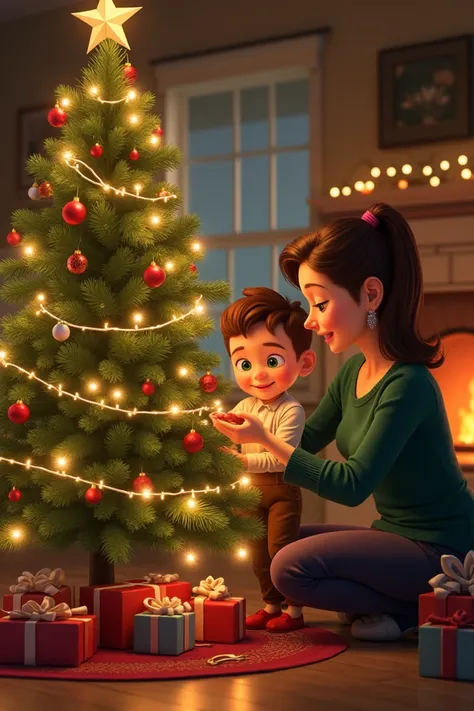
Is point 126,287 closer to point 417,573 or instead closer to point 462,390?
point 417,573

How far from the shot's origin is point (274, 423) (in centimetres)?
302

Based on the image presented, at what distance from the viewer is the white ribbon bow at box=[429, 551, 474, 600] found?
7.95 feet

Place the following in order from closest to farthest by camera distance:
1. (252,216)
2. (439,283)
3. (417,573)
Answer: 1. (417,573)
2. (439,283)
3. (252,216)

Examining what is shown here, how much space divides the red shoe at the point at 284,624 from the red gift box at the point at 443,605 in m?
0.51

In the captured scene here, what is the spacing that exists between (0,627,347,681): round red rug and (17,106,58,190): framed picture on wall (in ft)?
14.2

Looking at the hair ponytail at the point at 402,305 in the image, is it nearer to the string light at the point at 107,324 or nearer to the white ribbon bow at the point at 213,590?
the string light at the point at 107,324

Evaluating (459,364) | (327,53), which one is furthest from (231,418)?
(327,53)

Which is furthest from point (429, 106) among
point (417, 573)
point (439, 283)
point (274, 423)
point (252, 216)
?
point (417, 573)

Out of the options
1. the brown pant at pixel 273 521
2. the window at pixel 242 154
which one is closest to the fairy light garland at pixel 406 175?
the window at pixel 242 154

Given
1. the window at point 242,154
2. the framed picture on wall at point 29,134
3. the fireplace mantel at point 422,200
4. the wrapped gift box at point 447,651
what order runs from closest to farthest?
the wrapped gift box at point 447,651
the fireplace mantel at point 422,200
the window at point 242,154
the framed picture on wall at point 29,134

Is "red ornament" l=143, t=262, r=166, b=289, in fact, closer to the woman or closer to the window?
the woman

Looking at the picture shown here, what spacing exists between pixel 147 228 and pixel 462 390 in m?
2.82

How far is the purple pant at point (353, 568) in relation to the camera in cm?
269

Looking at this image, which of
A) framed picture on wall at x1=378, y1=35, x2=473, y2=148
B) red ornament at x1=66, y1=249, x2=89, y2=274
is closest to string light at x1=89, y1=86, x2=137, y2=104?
red ornament at x1=66, y1=249, x2=89, y2=274
